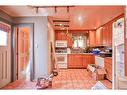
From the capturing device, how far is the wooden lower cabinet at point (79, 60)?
889cm

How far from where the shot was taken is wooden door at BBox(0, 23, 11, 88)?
4.61m

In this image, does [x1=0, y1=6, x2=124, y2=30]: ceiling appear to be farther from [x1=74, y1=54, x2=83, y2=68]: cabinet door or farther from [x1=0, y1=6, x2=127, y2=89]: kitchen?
[x1=74, y1=54, x2=83, y2=68]: cabinet door

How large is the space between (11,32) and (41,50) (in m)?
1.11

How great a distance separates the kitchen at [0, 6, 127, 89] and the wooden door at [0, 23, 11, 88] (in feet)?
2.19

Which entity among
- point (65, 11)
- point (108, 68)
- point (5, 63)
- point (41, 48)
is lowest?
point (108, 68)

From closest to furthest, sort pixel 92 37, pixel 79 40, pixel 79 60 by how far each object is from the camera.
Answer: pixel 79 60, pixel 92 37, pixel 79 40

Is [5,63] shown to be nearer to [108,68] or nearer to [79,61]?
[108,68]

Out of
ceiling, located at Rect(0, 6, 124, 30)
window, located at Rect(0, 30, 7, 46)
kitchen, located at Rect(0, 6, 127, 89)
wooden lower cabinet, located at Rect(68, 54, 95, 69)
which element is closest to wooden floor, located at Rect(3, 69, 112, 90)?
kitchen, located at Rect(0, 6, 127, 89)

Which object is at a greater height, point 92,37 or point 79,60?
point 92,37

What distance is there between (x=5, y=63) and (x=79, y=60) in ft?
15.5

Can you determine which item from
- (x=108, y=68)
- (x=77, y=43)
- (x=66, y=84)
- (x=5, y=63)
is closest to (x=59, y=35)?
(x=77, y=43)

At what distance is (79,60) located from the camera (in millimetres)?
8922
